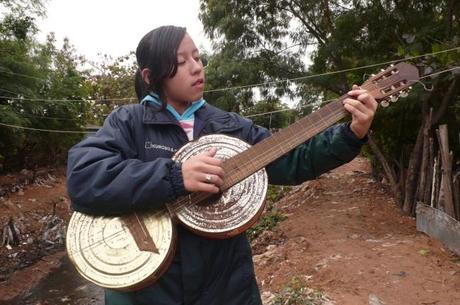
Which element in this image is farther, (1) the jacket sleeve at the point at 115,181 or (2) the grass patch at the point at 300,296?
(2) the grass patch at the point at 300,296

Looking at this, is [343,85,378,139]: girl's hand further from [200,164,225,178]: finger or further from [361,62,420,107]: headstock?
[200,164,225,178]: finger

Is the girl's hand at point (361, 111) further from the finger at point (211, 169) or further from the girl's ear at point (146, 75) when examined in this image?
the girl's ear at point (146, 75)

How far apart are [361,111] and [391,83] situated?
27 cm

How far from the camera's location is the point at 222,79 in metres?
10.3

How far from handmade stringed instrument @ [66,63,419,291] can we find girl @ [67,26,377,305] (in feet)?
0.20

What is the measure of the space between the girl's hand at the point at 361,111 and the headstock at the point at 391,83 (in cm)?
15

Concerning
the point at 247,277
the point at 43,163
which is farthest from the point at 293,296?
the point at 43,163

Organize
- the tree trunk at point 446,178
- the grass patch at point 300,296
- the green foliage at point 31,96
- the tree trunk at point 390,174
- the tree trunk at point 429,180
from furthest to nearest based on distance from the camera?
the green foliage at point 31,96
the tree trunk at point 390,174
the tree trunk at point 429,180
the tree trunk at point 446,178
the grass patch at point 300,296

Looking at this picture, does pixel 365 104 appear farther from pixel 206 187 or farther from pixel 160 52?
pixel 160 52

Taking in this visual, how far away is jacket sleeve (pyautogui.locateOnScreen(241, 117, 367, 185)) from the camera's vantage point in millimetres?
1586

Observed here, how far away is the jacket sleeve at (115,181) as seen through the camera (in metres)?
1.38

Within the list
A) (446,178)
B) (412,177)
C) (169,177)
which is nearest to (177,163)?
(169,177)

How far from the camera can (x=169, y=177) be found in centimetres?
142

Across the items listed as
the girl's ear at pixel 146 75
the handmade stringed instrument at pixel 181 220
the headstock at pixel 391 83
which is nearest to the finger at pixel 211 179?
the handmade stringed instrument at pixel 181 220
